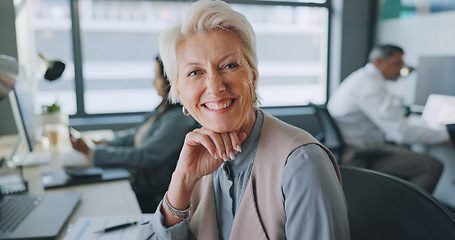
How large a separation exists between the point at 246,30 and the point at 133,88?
3481 mm

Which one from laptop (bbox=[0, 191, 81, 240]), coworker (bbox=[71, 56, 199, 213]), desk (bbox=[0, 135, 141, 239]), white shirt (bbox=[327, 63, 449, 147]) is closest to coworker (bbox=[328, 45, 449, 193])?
white shirt (bbox=[327, 63, 449, 147])

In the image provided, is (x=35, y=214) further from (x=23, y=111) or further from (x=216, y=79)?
(x=216, y=79)

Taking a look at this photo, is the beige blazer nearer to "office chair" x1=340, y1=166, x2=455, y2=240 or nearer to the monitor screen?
"office chair" x1=340, y1=166, x2=455, y2=240

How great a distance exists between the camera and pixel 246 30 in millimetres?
943

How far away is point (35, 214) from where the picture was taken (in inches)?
49.6

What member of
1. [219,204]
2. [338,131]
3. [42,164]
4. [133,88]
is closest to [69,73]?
[133,88]

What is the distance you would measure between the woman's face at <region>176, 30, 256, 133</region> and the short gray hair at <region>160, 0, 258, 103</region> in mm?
15

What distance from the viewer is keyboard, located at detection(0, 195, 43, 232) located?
3.85 ft

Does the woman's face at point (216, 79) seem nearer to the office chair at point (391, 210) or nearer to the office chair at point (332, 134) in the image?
the office chair at point (391, 210)

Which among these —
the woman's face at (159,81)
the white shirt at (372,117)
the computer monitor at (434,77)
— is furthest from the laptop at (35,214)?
the computer monitor at (434,77)

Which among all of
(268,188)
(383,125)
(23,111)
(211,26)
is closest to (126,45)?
(23,111)

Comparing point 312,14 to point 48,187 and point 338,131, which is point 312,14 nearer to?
point 338,131

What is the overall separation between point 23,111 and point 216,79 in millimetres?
1221

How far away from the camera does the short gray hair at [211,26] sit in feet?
2.99
